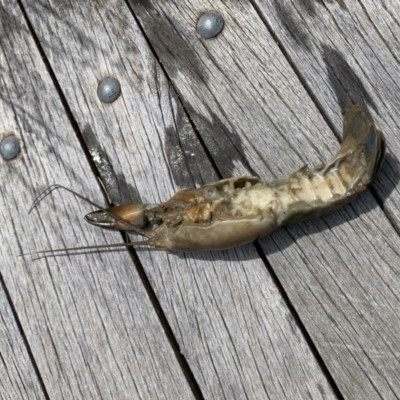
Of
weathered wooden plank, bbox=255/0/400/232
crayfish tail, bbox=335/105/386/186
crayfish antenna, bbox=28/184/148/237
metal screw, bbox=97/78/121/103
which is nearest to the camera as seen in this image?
crayfish tail, bbox=335/105/386/186

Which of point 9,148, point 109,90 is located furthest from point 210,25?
point 9,148

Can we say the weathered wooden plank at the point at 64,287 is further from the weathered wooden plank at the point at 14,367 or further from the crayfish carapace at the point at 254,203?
the crayfish carapace at the point at 254,203

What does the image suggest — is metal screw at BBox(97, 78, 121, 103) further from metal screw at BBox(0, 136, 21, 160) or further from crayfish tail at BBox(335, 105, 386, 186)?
crayfish tail at BBox(335, 105, 386, 186)

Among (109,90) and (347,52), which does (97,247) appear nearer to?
(109,90)

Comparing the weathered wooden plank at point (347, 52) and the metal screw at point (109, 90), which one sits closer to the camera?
the weathered wooden plank at point (347, 52)

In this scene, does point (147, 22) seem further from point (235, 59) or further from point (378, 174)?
point (378, 174)

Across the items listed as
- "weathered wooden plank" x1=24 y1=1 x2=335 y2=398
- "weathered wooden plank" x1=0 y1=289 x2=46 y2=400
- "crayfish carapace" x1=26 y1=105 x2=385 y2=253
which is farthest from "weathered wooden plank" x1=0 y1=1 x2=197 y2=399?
"crayfish carapace" x1=26 y1=105 x2=385 y2=253

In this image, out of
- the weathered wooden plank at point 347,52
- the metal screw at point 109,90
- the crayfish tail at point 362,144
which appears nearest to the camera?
the crayfish tail at point 362,144

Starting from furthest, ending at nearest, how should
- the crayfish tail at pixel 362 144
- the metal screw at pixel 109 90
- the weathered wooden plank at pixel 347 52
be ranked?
the metal screw at pixel 109 90
the weathered wooden plank at pixel 347 52
the crayfish tail at pixel 362 144

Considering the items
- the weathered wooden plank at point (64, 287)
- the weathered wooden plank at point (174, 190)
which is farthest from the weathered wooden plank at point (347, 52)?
the weathered wooden plank at point (64, 287)
